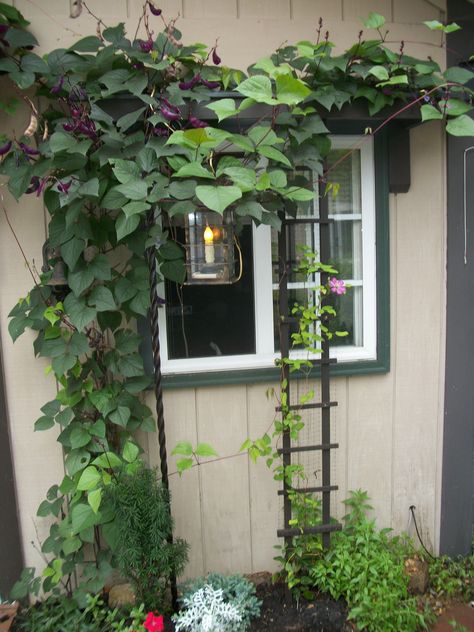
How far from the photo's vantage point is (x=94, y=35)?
1.89m

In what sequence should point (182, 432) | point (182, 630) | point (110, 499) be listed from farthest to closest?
point (182, 432), point (182, 630), point (110, 499)

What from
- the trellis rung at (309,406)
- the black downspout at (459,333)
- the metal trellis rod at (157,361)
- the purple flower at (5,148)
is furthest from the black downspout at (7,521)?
the black downspout at (459,333)

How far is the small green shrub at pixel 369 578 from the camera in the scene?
6.08 feet

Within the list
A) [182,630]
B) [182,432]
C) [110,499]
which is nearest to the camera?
[110,499]

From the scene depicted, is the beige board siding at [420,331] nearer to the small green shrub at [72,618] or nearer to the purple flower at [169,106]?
the purple flower at [169,106]

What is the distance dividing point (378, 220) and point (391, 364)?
654 millimetres

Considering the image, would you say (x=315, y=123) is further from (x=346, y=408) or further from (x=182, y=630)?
(x=182, y=630)

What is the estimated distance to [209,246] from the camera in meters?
1.78

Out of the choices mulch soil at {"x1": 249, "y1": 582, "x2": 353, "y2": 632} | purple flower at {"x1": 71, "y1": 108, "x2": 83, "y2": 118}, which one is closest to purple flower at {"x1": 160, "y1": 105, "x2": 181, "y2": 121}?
purple flower at {"x1": 71, "y1": 108, "x2": 83, "y2": 118}

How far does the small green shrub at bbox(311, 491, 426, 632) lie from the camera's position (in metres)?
1.85

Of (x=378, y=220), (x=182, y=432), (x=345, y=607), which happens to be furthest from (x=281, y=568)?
(x=378, y=220)

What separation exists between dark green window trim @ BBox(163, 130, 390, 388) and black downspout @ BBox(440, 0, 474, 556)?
0.29m

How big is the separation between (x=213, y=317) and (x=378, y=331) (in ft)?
2.44

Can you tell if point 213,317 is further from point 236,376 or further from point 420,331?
point 420,331
